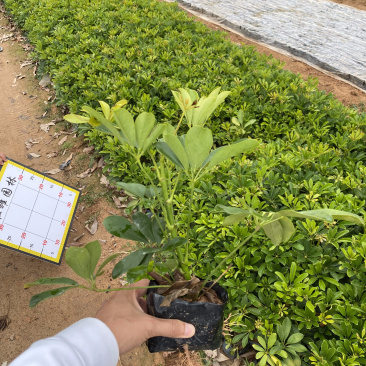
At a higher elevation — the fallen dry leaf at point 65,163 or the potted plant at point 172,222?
the potted plant at point 172,222

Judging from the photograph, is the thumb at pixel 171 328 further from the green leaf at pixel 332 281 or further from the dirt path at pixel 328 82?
the dirt path at pixel 328 82

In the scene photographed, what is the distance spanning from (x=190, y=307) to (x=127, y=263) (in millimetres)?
322

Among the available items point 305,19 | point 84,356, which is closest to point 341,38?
point 305,19

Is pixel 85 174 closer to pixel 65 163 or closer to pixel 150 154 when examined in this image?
pixel 65 163

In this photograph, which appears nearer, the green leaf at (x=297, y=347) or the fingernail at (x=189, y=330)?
the fingernail at (x=189, y=330)

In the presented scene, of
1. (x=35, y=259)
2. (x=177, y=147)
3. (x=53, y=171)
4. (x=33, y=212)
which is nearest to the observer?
→ (x=177, y=147)

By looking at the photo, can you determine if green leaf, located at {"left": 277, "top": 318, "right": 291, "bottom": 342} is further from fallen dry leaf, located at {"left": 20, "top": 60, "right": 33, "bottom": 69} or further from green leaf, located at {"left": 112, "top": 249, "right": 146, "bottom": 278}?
fallen dry leaf, located at {"left": 20, "top": 60, "right": 33, "bottom": 69}

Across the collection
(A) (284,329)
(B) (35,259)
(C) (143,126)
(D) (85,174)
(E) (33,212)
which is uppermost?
(C) (143,126)

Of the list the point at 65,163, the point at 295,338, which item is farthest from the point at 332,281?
the point at 65,163

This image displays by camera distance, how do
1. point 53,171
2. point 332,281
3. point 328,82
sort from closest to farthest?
1. point 332,281
2. point 53,171
3. point 328,82

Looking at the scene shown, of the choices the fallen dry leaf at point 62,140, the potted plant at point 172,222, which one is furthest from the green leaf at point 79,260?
the fallen dry leaf at point 62,140

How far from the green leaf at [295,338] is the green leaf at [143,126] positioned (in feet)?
3.88

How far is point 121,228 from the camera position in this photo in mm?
1172

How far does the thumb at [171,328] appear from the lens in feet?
4.09
